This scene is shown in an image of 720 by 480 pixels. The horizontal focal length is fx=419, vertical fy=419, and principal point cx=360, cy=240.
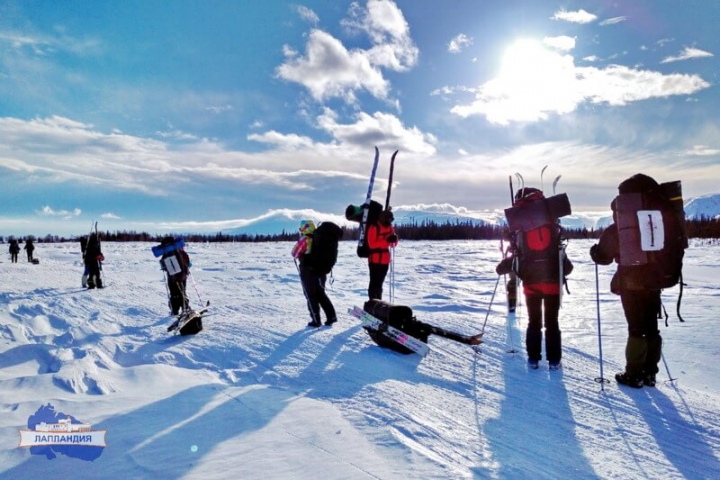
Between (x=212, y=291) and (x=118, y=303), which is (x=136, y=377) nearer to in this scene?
(x=118, y=303)

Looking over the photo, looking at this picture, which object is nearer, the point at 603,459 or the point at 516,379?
the point at 603,459

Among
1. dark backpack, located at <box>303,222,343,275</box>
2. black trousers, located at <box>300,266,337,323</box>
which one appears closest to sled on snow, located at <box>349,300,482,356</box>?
black trousers, located at <box>300,266,337,323</box>

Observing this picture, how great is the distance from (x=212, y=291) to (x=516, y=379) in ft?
30.6

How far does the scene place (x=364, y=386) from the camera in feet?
13.8

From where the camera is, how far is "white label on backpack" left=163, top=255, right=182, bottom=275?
830 cm

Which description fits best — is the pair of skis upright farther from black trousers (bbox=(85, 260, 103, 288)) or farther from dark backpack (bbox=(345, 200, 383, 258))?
black trousers (bbox=(85, 260, 103, 288))

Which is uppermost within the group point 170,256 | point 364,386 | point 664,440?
point 170,256

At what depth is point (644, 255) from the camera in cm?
429

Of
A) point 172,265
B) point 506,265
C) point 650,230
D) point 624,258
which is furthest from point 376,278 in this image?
point 650,230

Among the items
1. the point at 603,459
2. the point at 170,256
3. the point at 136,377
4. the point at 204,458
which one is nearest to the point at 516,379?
the point at 603,459

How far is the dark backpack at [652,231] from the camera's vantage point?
4262mm

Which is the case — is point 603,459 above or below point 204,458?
below

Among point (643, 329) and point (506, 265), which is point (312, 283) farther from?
point (643, 329)

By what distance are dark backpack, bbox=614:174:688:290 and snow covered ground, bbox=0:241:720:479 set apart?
4.24ft
